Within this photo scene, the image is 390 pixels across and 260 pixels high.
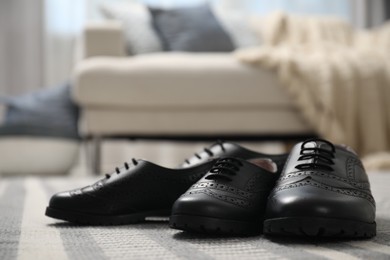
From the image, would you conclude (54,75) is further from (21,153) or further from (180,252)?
(180,252)

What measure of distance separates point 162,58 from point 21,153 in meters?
0.69

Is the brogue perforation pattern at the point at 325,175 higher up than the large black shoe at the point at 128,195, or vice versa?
the brogue perforation pattern at the point at 325,175

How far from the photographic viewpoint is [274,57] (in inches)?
90.5

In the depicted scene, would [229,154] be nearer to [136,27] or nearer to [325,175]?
[325,175]

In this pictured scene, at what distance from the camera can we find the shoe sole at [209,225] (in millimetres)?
691

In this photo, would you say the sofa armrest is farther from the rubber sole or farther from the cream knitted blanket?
the rubber sole

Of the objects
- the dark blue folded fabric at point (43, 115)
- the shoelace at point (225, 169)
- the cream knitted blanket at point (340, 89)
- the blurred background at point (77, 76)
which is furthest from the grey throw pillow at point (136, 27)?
the shoelace at point (225, 169)

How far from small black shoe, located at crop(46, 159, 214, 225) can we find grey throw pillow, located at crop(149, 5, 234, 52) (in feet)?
6.28

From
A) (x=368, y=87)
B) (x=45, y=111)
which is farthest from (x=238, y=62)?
(x=45, y=111)

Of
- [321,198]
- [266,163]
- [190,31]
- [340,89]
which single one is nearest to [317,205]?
[321,198]

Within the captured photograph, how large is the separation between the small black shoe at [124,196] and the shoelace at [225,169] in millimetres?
91

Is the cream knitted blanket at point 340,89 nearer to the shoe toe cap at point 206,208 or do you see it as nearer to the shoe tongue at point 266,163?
the shoe tongue at point 266,163

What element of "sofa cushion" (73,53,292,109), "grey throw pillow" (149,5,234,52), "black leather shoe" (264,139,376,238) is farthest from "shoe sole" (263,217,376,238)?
"grey throw pillow" (149,5,234,52)

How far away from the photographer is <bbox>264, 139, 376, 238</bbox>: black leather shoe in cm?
66
